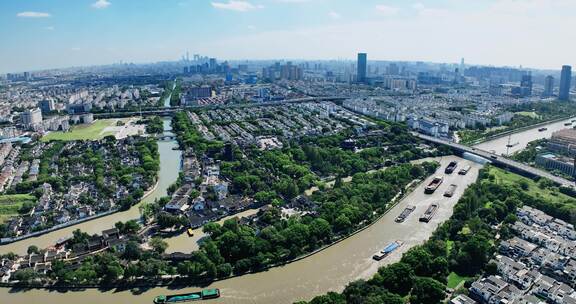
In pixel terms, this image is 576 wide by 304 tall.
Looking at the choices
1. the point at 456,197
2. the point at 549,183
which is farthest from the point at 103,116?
the point at 549,183

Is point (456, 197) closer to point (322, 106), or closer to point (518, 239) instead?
point (518, 239)

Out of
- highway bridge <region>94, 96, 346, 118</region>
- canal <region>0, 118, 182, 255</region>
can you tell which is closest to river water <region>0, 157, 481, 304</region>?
canal <region>0, 118, 182, 255</region>

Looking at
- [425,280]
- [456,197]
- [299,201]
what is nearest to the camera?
[425,280]

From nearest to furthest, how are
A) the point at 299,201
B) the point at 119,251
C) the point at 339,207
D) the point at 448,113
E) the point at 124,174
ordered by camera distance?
the point at 119,251
the point at 339,207
the point at 299,201
the point at 124,174
the point at 448,113

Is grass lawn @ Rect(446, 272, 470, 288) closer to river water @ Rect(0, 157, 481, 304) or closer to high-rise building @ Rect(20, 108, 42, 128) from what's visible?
river water @ Rect(0, 157, 481, 304)

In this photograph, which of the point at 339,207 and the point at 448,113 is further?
the point at 448,113

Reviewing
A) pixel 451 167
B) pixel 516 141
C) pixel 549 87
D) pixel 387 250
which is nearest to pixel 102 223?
pixel 387 250

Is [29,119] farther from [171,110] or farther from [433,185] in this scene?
[433,185]
